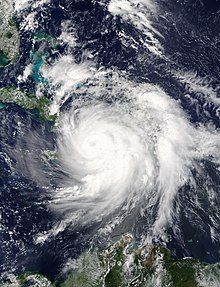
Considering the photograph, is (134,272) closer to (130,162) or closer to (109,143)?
(130,162)

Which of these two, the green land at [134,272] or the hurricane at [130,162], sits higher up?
the hurricane at [130,162]

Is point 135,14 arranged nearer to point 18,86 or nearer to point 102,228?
point 18,86

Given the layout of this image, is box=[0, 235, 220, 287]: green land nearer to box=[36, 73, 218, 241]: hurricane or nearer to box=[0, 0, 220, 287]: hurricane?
box=[0, 0, 220, 287]: hurricane

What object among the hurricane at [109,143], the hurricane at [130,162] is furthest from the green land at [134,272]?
the hurricane at [130,162]

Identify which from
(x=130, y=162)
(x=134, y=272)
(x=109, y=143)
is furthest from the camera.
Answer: (x=109, y=143)

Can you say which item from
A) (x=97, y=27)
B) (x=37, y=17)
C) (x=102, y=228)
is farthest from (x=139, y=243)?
(x=37, y=17)

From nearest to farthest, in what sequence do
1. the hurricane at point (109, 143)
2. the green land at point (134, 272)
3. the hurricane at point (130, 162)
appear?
the green land at point (134, 272), the hurricane at point (109, 143), the hurricane at point (130, 162)

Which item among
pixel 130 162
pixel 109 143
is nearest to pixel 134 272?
pixel 130 162

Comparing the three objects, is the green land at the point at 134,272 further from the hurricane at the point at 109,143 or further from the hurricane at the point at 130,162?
the hurricane at the point at 130,162

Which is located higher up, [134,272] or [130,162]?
[130,162]

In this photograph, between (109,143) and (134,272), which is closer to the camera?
(134,272)

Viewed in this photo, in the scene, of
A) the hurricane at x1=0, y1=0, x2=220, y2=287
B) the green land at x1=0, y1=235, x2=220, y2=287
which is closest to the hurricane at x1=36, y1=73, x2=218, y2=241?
the hurricane at x1=0, y1=0, x2=220, y2=287

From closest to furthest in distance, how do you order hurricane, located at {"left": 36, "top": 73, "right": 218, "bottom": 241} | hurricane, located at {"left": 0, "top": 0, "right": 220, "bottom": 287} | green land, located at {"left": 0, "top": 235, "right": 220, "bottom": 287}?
green land, located at {"left": 0, "top": 235, "right": 220, "bottom": 287} → hurricane, located at {"left": 0, "top": 0, "right": 220, "bottom": 287} → hurricane, located at {"left": 36, "top": 73, "right": 218, "bottom": 241}
